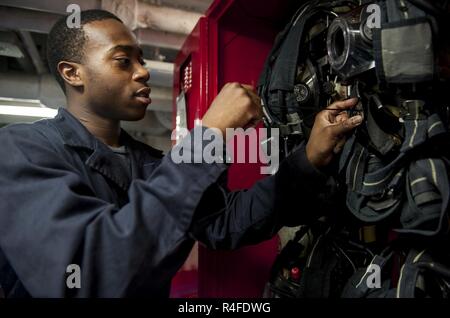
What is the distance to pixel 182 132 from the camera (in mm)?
1724

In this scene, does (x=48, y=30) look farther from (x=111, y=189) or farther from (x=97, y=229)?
(x=97, y=229)

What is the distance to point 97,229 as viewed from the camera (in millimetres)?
679

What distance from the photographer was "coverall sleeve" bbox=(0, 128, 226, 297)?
668 mm

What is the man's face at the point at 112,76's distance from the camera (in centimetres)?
109

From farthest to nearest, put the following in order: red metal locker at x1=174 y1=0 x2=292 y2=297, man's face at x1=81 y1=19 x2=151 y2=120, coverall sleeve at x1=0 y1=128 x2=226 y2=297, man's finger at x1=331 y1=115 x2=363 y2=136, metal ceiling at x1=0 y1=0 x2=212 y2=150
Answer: metal ceiling at x1=0 y1=0 x2=212 y2=150
red metal locker at x1=174 y1=0 x2=292 y2=297
man's face at x1=81 y1=19 x2=151 y2=120
man's finger at x1=331 y1=115 x2=363 y2=136
coverall sleeve at x1=0 y1=128 x2=226 y2=297

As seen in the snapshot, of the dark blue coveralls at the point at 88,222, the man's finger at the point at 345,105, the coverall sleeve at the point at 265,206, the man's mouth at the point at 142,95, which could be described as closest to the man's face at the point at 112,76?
the man's mouth at the point at 142,95

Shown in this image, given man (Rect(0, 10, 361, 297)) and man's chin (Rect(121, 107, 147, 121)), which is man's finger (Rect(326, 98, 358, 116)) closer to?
→ man (Rect(0, 10, 361, 297))

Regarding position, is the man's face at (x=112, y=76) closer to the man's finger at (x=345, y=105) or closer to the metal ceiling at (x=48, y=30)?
the man's finger at (x=345, y=105)

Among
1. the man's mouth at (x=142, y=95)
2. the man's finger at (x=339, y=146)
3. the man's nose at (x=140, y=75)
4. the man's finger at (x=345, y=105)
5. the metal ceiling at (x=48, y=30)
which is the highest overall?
the metal ceiling at (x=48, y=30)

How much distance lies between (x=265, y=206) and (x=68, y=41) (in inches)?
32.1

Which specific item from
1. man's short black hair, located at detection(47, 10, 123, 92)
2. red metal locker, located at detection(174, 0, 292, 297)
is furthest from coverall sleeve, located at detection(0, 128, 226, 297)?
red metal locker, located at detection(174, 0, 292, 297)

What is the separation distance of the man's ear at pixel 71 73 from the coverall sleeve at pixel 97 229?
17.8 inches

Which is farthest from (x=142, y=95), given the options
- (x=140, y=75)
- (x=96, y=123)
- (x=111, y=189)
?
(x=111, y=189)

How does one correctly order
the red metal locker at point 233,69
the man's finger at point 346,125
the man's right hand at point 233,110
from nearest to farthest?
the man's right hand at point 233,110 < the man's finger at point 346,125 < the red metal locker at point 233,69
